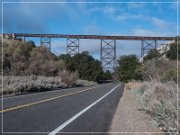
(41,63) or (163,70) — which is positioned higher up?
(41,63)

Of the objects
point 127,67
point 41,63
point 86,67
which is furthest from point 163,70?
point 86,67

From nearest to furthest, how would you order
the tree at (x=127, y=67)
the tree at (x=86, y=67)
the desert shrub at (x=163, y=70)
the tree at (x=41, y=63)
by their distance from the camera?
the desert shrub at (x=163, y=70) → the tree at (x=127, y=67) → the tree at (x=41, y=63) → the tree at (x=86, y=67)

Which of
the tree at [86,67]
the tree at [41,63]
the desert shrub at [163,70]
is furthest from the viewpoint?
the tree at [86,67]

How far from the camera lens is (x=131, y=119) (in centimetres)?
1514

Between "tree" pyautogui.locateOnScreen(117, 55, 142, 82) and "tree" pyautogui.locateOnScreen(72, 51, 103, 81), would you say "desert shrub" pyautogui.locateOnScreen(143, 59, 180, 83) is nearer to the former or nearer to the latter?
"tree" pyautogui.locateOnScreen(117, 55, 142, 82)

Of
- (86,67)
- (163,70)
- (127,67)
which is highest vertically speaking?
(86,67)

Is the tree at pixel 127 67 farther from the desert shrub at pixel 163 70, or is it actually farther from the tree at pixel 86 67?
the tree at pixel 86 67

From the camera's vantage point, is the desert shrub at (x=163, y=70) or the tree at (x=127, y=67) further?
the tree at (x=127, y=67)

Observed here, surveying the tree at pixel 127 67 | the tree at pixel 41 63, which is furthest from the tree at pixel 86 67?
the tree at pixel 127 67

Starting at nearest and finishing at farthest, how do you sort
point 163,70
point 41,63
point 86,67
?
point 163,70, point 41,63, point 86,67

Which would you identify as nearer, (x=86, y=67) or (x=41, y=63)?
(x=41, y=63)

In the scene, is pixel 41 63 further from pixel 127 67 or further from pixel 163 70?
pixel 163 70

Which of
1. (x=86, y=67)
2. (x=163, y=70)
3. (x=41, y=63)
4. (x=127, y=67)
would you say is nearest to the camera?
(x=163, y=70)

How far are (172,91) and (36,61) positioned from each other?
6836cm
